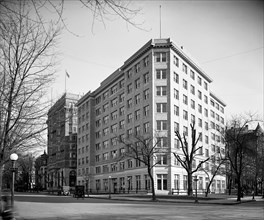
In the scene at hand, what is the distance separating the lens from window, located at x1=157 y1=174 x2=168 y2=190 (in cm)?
6238

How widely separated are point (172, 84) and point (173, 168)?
1518 centimetres

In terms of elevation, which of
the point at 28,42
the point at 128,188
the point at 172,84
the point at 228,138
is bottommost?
the point at 128,188

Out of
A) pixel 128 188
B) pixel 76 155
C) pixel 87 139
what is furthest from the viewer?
pixel 76 155

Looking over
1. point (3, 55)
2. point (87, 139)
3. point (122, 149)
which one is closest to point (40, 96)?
point (3, 55)

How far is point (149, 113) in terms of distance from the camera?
215ft

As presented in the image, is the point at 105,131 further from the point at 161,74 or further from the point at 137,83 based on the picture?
the point at 161,74

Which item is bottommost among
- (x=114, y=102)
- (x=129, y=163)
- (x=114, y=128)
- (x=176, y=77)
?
(x=129, y=163)

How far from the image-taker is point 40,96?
1305 centimetres

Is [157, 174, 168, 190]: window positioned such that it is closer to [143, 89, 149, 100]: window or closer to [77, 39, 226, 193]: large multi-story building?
[77, 39, 226, 193]: large multi-story building

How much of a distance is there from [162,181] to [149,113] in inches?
486

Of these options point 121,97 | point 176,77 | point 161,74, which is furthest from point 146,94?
point 121,97

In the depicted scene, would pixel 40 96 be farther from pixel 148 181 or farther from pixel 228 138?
pixel 148 181

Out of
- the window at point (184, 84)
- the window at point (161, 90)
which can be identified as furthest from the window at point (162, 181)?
the window at point (184, 84)

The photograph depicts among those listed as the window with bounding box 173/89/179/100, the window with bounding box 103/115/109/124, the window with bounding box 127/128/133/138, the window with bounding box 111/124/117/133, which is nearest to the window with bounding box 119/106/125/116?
the window with bounding box 111/124/117/133
